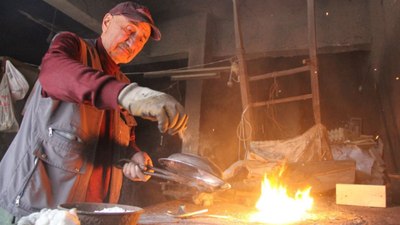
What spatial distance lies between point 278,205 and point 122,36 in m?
2.37

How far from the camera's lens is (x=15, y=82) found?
522 cm

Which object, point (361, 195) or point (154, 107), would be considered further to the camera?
point (361, 195)

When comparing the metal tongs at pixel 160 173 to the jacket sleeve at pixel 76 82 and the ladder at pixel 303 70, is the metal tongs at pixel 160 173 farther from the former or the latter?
the ladder at pixel 303 70

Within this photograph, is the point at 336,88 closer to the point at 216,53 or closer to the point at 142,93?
the point at 216,53

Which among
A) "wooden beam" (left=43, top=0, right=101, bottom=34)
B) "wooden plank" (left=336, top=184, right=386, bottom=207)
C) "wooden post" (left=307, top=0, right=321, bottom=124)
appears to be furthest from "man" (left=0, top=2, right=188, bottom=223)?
"wooden beam" (left=43, top=0, right=101, bottom=34)

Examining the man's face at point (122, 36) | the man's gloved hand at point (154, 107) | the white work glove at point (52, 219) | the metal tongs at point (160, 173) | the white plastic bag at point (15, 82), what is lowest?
the white work glove at point (52, 219)

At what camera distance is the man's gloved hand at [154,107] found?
1.35 meters

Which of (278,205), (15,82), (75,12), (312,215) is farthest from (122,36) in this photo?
(15,82)

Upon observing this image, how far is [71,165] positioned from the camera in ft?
6.48

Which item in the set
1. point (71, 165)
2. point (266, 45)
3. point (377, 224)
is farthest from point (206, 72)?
point (71, 165)

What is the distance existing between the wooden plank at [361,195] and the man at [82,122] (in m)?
2.76

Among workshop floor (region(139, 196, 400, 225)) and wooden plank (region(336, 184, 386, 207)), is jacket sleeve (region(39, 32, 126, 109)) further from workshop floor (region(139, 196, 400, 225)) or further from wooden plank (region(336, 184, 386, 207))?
wooden plank (region(336, 184, 386, 207))

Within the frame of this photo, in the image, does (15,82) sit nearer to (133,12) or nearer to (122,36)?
(122,36)

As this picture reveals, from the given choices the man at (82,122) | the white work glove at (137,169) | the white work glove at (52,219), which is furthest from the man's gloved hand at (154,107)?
the white work glove at (137,169)
